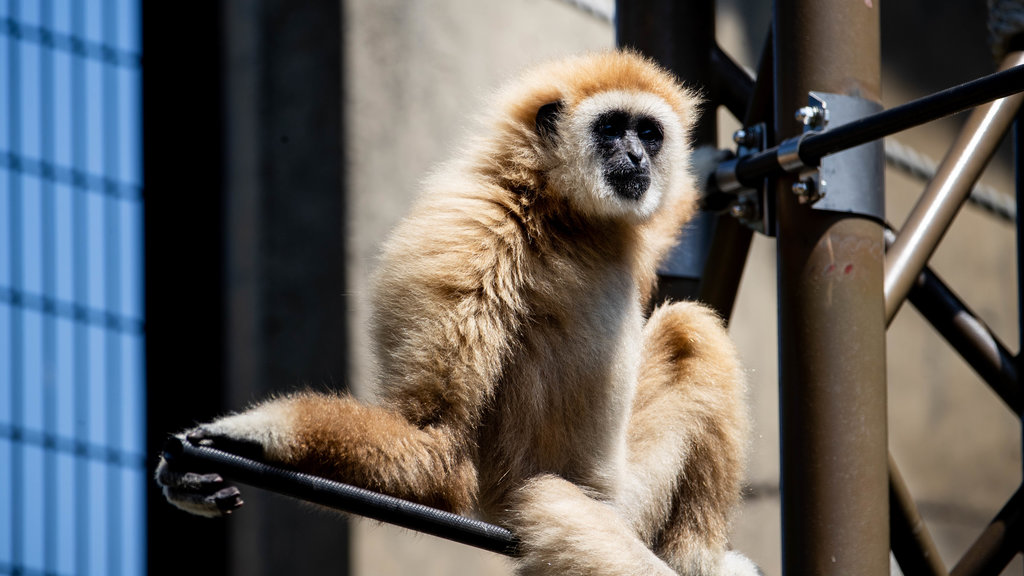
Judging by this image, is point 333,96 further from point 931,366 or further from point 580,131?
point 931,366

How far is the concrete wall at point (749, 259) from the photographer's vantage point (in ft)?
18.7

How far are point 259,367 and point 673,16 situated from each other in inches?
117

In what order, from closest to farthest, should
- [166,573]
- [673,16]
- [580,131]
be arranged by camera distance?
[580,131]
[673,16]
[166,573]

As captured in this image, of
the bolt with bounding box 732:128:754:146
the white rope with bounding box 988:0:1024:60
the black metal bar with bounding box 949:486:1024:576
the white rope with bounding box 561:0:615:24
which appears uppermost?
the white rope with bounding box 561:0:615:24

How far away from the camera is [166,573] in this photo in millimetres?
5129

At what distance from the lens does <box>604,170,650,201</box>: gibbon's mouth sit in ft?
9.70

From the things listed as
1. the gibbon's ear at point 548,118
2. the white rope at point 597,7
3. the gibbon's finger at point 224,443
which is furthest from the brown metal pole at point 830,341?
the white rope at point 597,7

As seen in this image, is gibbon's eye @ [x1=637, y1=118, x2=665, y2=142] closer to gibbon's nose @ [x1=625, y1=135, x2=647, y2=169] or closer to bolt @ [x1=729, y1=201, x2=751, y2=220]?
gibbon's nose @ [x1=625, y1=135, x2=647, y2=169]

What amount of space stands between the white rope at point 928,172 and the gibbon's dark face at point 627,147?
14.1 feet

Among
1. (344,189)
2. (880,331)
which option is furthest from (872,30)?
(344,189)

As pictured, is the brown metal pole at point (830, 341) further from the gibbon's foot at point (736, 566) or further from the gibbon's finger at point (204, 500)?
the gibbon's finger at point (204, 500)

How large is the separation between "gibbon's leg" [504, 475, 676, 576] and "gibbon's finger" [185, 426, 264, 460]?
0.69m

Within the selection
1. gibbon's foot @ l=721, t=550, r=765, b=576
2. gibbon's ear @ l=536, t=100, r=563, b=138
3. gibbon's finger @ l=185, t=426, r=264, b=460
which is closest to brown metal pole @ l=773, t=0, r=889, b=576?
gibbon's foot @ l=721, t=550, r=765, b=576

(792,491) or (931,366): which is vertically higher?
(792,491)
